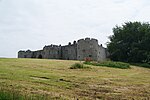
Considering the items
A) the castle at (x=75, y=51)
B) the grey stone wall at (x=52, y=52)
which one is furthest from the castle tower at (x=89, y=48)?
the grey stone wall at (x=52, y=52)

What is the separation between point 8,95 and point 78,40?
167 ft

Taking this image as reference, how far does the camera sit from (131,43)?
52281mm

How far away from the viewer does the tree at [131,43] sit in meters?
49.8

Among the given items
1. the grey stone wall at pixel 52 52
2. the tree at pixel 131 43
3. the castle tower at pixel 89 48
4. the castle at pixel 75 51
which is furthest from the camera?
the grey stone wall at pixel 52 52

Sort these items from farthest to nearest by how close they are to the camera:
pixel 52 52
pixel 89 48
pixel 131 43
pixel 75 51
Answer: pixel 52 52, pixel 75 51, pixel 89 48, pixel 131 43

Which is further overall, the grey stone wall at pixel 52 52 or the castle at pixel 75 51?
the grey stone wall at pixel 52 52

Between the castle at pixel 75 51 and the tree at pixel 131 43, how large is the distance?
4.10 m

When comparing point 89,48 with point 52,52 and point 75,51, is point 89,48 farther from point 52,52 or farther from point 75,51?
point 52,52

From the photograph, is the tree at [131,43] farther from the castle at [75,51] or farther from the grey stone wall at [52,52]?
the grey stone wall at [52,52]

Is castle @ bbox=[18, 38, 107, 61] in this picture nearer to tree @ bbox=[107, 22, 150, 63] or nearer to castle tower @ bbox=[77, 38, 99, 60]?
castle tower @ bbox=[77, 38, 99, 60]

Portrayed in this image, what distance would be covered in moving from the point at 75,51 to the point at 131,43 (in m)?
14.5

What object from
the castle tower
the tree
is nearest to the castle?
the castle tower

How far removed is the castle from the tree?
410 cm

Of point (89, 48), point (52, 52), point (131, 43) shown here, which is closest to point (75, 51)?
point (52, 52)
